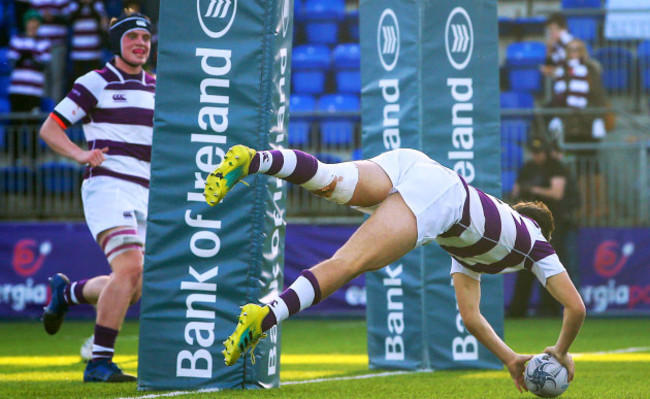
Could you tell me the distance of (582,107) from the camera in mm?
13852

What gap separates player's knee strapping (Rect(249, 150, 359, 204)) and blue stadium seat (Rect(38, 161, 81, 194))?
859 centimetres

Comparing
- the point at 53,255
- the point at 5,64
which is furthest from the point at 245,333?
the point at 5,64

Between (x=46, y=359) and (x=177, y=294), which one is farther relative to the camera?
(x=46, y=359)

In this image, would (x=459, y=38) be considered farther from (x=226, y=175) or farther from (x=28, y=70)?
(x=28, y=70)

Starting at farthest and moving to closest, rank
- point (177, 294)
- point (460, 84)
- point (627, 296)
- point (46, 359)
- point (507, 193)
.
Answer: point (507, 193), point (627, 296), point (46, 359), point (460, 84), point (177, 294)

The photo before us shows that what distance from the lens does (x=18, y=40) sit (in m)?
14.6

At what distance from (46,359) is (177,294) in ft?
9.62

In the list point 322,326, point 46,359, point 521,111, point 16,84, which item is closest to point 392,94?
point 46,359

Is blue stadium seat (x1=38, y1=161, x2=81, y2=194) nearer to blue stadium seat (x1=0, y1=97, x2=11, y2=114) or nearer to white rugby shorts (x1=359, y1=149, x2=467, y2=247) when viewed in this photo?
blue stadium seat (x1=0, y1=97, x2=11, y2=114)

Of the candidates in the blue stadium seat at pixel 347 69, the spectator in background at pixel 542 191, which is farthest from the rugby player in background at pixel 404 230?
the blue stadium seat at pixel 347 69

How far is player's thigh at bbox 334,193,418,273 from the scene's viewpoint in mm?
4699

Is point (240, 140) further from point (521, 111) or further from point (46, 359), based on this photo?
point (521, 111)

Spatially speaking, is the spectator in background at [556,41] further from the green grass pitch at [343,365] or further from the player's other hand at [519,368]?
the player's other hand at [519,368]

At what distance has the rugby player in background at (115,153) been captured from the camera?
6.42 meters
